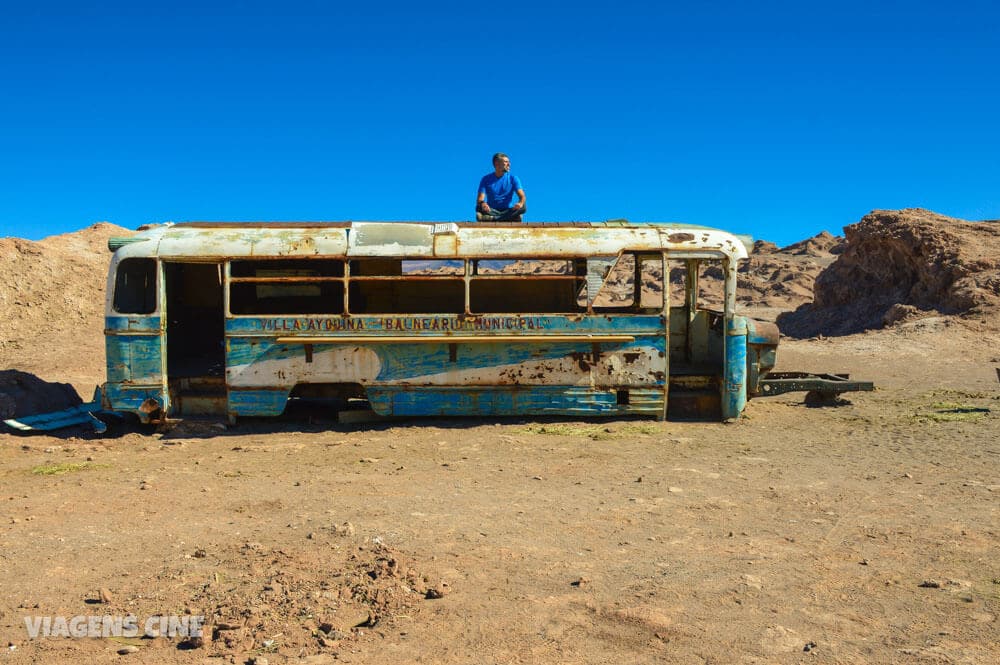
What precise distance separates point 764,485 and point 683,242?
11.8 ft

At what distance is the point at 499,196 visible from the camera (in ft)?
33.7

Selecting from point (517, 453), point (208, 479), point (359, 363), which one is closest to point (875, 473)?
point (517, 453)

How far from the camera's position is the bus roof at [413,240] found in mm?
9062

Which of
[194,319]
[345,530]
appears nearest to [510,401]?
[345,530]

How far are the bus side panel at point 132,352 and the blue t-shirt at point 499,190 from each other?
14.6ft

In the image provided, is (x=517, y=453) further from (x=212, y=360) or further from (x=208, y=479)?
(x=212, y=360)

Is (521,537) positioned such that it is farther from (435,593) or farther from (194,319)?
(194,319)

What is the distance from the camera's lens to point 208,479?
23.4 ft

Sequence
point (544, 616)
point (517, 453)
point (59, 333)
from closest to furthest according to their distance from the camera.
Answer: point (544, 616) < point (517, 453) < point (59, 333)

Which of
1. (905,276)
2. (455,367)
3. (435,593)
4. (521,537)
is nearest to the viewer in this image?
(435,593)

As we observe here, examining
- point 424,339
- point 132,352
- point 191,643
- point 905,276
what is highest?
point 905,276

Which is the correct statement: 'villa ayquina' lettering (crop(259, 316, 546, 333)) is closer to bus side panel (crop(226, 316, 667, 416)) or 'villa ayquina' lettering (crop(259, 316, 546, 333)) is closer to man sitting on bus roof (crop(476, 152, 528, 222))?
bus side panel (crop(226, 316, 667, 416))

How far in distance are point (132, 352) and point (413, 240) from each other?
3550 mm

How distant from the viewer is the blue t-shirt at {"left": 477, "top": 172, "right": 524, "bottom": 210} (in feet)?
33.6
